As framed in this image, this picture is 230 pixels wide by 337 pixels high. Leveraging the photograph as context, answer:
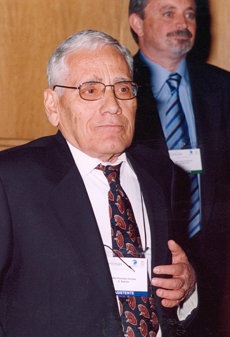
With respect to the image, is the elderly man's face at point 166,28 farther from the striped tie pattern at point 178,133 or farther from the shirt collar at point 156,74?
the striped tie pattern at point 178,133

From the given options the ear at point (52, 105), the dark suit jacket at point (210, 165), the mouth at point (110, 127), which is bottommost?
Result: the dark suit jacket at point (210, 165)

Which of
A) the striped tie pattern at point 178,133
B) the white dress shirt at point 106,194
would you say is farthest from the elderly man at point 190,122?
the white dress shirt at point 106,194

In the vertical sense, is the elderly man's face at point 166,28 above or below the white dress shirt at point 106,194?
above

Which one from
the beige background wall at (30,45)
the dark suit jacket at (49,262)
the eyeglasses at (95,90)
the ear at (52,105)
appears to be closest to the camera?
the dark suit jacket at (49,262)

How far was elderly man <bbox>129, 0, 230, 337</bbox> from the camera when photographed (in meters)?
2.86

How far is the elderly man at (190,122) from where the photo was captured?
286 centimetres

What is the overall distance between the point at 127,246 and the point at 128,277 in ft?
0.34

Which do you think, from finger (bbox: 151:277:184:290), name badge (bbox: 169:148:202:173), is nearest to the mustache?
name badge (bbox: 169:148:202:173)

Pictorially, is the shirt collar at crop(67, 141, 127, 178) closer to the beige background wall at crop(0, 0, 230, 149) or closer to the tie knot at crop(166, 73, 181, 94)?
the beige background wall at crop(0, 0, 230, 149)

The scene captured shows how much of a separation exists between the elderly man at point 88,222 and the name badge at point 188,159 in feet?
A: 3.44

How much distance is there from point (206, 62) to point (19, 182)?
7.21ft

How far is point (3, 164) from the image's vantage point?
4.70 ft

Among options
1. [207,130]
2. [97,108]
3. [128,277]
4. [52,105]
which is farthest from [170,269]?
[207,130]

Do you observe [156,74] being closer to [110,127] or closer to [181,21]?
[181,21]
